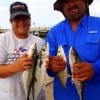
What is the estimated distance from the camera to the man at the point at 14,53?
21.3ft

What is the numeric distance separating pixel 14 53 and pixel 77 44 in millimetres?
939

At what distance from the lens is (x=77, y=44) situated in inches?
252

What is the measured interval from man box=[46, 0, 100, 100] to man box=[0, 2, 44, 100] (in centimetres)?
36

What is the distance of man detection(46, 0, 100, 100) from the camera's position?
6230 millimetres

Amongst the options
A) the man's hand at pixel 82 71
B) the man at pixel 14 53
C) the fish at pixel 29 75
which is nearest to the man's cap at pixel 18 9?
the man at pixel 14 53

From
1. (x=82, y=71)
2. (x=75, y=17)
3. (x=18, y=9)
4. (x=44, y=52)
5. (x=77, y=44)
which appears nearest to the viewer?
(x=82, y=71)

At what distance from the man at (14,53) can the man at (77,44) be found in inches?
14.1

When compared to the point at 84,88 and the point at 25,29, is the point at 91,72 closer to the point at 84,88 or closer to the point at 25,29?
the point at 84,88

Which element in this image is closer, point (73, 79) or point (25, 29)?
point (73, 79)

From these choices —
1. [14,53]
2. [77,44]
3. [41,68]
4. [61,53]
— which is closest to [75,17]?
[77,44]

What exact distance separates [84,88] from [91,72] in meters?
0.36

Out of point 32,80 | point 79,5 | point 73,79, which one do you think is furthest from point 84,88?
point 79,5

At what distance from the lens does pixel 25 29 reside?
6.62 meters

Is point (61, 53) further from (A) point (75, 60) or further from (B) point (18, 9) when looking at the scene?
(B) point (18, 9)
